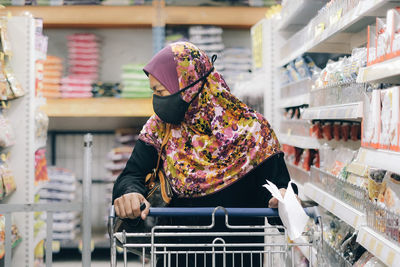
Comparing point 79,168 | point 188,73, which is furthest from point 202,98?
point 79,168

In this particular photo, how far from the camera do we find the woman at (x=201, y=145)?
74.0 inches

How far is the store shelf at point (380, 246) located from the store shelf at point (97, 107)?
123 inches

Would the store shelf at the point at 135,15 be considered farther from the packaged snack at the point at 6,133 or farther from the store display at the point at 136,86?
the packaged snack at the point at 6,133

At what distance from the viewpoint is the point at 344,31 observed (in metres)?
2.81

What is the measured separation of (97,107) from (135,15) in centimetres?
91

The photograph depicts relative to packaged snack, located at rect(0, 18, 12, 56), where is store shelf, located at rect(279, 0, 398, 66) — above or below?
below

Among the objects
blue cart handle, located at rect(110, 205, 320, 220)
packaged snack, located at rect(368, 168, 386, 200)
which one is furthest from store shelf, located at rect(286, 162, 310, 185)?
blue cart handle, located at rect(110, 205, 320, 220)

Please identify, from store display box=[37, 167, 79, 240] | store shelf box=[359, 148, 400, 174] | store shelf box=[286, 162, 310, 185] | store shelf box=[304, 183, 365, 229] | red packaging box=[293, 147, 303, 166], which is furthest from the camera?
store display box=[37, 167, 79, 240]

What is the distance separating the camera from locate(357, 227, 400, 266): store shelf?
5.27ft

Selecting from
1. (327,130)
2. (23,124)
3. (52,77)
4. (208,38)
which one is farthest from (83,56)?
(327,130)

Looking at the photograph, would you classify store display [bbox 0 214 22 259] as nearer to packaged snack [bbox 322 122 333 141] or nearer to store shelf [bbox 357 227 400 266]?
packaged snack [bbox 322 122 333 141]

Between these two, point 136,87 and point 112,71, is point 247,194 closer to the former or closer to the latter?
point 136,87

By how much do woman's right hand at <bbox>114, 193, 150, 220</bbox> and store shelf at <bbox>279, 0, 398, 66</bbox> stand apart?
3.20 ft

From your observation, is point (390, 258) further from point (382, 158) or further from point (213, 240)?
point (213, 240)
